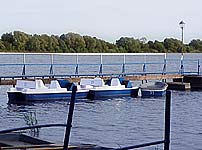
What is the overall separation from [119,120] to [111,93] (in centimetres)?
1231

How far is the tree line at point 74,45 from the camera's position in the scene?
275 feet

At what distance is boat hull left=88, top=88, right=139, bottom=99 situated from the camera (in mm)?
37406

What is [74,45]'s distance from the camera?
277ft

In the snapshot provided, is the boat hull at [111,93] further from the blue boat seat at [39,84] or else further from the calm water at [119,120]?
the blue boat seat at [39,84]

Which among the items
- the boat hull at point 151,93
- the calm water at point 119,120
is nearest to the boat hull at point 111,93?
the boat hull at point 151,93

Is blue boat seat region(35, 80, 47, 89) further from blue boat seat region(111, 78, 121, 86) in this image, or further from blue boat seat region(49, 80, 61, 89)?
blue boat seat region(111, 78, 121, 86)

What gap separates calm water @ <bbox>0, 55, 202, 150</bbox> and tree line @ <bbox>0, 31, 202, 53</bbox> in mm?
45105

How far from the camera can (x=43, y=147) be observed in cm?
1157

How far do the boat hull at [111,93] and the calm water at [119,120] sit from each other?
0.82 m

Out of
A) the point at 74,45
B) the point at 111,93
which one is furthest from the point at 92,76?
the point at 74,45

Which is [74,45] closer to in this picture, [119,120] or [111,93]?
[111,93]

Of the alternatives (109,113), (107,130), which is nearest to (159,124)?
(107,130)

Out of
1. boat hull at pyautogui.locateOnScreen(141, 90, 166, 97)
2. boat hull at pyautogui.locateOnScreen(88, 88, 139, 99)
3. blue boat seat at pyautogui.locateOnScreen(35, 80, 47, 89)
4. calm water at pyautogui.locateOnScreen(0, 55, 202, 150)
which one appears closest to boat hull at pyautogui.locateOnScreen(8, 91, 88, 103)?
blue boat seat at pyautogui.locateOnScreen(35, 80, 47, 89)

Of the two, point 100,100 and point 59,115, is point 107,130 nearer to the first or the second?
point 59,115
